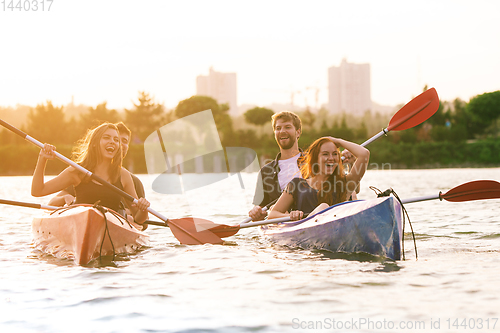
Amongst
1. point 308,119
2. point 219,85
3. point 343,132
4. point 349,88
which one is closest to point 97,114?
point 308,119

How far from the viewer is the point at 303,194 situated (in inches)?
257

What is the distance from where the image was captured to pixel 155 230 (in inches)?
378

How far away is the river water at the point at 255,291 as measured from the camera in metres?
3.72

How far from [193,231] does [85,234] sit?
7.12ft

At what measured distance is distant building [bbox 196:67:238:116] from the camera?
157m

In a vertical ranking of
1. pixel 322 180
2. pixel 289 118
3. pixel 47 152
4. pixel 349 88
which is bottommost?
pixel 322 180

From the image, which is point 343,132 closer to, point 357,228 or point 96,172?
point 96,172

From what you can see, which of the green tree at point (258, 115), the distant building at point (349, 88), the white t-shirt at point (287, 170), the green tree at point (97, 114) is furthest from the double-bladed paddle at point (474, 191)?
the distant building at point (349, 88)

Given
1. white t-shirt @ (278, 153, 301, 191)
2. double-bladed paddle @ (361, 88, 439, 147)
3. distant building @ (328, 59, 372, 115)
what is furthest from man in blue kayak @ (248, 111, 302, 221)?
distant building @ (328, 59, 372, 115)

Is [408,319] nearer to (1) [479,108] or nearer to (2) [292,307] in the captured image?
(2) [292,307]

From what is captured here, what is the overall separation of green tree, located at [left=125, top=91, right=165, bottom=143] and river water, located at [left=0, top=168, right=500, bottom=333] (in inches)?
2838

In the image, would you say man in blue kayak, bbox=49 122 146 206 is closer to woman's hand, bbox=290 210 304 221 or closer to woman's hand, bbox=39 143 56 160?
woman's hand, bbox=39 143 56 160

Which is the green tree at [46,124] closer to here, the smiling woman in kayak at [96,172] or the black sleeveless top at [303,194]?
the smiling woman in kayak at [96,172]

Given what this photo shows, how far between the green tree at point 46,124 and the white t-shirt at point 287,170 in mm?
65019
